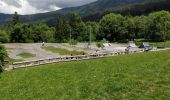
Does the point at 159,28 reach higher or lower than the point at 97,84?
lower

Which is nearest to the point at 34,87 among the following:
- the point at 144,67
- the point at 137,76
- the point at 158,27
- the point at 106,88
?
the point at 106,88

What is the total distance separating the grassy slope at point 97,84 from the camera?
92.7 ft

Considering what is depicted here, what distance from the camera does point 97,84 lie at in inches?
1244

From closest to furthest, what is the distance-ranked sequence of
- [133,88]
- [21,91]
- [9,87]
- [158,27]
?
1. [133,88]
2. [21,91]
3. [9,87]
4. [158,27]

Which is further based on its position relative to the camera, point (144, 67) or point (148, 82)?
point (144, 67)

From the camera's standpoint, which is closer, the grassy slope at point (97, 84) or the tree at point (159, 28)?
the grassy slope at point (97, 84)

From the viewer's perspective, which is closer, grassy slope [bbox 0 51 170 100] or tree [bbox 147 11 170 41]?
grassy slope [bbox 0 51 170 100]

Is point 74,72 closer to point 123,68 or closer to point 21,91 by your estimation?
point 123,68

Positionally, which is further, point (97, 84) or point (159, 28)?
point (159, 28)

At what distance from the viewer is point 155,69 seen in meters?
36.1

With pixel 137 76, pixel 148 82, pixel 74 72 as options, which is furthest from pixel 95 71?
pixel 148 82

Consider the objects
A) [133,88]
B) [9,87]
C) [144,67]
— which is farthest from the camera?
[144,67]

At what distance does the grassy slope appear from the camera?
2827 centimetres

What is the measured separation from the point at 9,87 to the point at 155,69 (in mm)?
13479
